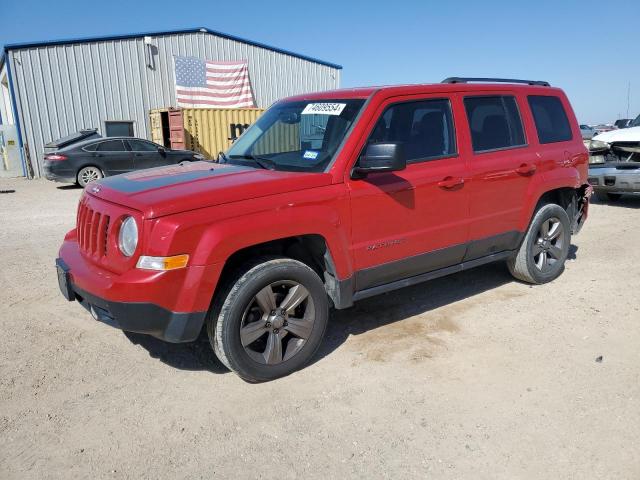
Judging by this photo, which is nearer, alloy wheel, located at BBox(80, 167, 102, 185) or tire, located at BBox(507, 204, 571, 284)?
tire, located at BBox(507, 204, 571, 284)

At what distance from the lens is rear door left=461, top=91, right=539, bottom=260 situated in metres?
4.22

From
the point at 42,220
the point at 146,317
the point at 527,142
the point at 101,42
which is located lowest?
the point at 42,220

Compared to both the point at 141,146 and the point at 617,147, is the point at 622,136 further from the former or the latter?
the point at 141,146

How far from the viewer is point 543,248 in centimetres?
509

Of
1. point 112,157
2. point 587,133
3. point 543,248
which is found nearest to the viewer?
point 543,248

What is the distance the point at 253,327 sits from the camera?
3.28 meters

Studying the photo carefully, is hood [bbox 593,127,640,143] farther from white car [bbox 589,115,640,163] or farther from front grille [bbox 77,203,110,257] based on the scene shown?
front grille [bbox 77,203,110,257]

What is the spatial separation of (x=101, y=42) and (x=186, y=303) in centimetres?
1935

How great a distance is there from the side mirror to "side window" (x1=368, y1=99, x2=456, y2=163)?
291 mm

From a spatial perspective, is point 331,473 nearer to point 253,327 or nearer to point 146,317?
point 253,327

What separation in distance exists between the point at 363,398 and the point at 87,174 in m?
13.3

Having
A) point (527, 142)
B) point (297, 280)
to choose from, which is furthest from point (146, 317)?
point (527, 142)

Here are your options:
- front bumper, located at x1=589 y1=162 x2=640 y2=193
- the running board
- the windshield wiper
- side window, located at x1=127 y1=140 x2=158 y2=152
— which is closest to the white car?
front bumper, located at x1=589 y1=162 x2=640 y2=193

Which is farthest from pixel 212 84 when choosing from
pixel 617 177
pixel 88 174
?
pixel 617 177
